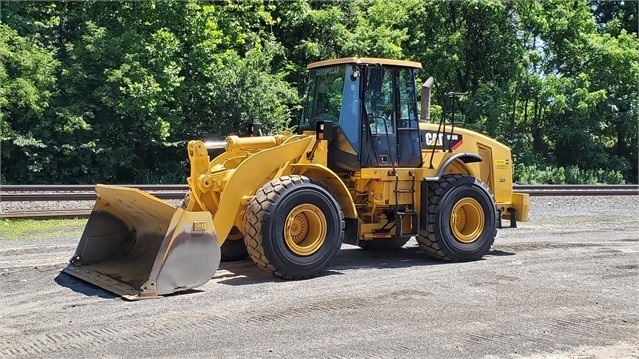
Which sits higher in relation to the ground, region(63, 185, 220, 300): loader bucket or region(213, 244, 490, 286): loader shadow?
region(63, 185, 220, 300): loader bucket

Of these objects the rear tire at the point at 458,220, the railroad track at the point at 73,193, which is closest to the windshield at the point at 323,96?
the rear tire at the point at 458,220

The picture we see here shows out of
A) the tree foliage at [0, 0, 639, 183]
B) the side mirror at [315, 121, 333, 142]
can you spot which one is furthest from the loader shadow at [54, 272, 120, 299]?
the tree foliage at [0, 0, 639, 183]

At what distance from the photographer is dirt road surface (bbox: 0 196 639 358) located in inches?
217

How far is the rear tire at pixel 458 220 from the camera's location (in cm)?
938

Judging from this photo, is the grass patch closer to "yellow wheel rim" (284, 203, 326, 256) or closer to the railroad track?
the railroad track

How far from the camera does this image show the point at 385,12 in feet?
93.0

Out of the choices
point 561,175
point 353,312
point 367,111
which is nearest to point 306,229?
point 367,111

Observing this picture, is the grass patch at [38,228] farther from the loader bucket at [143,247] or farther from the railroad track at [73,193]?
the loader bucket at [143,247]

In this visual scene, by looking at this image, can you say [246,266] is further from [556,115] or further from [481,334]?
[556,115]

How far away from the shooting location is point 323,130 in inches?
347

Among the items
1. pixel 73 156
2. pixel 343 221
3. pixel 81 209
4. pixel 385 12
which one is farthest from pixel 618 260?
pixel 385 12

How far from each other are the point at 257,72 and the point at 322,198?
53.1 feet

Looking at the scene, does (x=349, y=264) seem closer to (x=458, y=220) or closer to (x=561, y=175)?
(x=458, y=220)

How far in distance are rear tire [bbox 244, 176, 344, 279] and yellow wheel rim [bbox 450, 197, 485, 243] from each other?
202 cm
